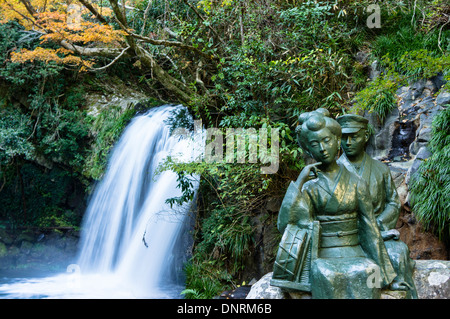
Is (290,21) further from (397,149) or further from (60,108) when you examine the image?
(60,108)

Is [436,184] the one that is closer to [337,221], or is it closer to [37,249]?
[337,221]

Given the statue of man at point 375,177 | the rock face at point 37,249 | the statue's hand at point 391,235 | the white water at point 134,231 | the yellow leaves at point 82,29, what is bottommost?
the rock face at point 37,249

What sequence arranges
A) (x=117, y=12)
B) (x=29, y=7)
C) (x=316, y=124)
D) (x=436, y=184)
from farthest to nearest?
(x=29, y=7)
(x=117, y=12)
(x=436, y=184)
(x=316, y=124)

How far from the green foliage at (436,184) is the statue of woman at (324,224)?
80.2 inches

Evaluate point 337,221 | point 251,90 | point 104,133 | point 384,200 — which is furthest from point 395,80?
point 104,133

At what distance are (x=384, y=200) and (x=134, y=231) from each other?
5349 mm

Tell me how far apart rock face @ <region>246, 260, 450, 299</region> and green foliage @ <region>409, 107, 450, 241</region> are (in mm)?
1499

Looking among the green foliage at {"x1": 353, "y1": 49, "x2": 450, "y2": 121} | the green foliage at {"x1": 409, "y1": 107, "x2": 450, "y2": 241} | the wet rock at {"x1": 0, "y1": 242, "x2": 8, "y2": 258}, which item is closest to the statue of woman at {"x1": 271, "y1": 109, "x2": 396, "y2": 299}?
the green foliage at {"x1": 409, "y1": 107, "x2": 450, "y2": 241}

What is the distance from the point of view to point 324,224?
2.68m

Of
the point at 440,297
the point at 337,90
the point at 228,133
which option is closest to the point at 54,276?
the point at 228,133

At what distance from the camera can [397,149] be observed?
5199 millimetres

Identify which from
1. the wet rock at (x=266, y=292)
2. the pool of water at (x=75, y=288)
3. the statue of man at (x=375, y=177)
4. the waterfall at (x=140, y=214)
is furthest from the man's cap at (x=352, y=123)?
the pool of water at (x=75, y=288)

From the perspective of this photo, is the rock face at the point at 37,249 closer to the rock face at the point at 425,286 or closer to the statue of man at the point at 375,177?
the rock face at the point at 425,286

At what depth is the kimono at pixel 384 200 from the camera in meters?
2.71
